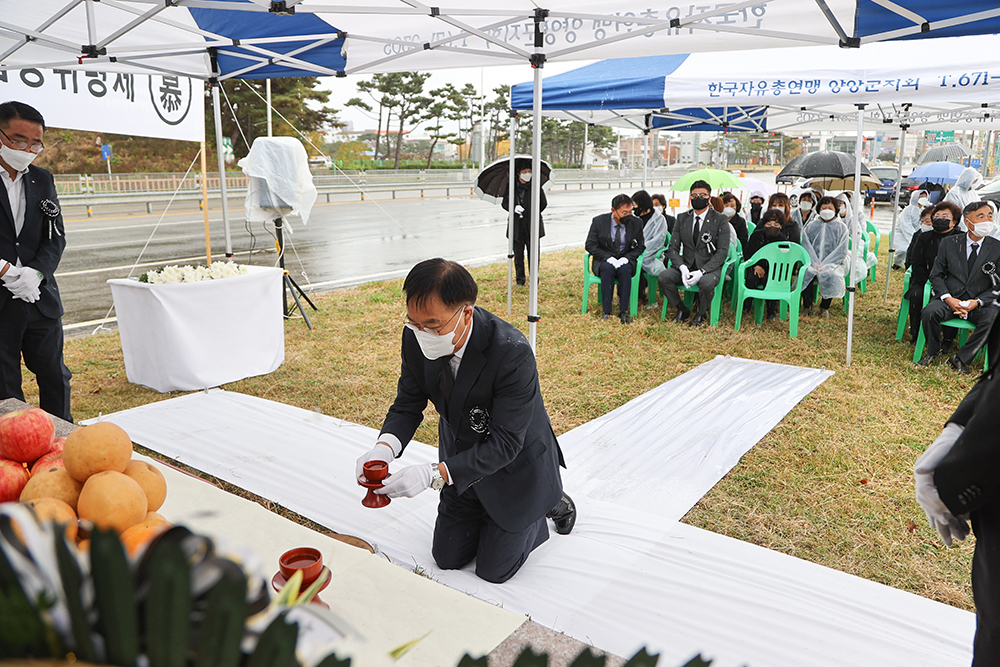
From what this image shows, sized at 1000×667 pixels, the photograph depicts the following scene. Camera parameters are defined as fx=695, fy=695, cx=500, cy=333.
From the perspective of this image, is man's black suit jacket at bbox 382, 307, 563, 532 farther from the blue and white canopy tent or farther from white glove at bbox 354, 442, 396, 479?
the blue and white canopy tent

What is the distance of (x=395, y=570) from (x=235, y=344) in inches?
155

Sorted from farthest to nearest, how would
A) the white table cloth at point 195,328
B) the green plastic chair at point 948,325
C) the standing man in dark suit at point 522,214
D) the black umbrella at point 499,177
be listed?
the black umbrella at point 499,177
the standing man in dark suit at point 522,214
the green plastic chair at point 948,325
the white table cloth at point 195,328

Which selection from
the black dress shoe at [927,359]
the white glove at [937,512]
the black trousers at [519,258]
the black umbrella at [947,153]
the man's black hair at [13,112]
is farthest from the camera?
the black umbrella at [947,153]

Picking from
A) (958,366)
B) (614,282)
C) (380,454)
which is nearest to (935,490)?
(380,454)

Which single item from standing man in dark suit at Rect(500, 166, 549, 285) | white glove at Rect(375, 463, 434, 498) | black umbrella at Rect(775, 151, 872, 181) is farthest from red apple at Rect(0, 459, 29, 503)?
black umbrella at Rect(775, 151, 872, 181)

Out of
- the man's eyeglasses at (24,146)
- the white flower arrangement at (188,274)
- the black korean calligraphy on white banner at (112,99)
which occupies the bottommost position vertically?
the white flower arrangement at (188,274)

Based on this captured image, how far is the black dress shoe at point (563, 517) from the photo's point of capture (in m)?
3.14

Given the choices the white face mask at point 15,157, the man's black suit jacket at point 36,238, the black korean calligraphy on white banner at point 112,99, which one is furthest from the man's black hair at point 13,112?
the black korean calligraphy on white banner at point 112,99

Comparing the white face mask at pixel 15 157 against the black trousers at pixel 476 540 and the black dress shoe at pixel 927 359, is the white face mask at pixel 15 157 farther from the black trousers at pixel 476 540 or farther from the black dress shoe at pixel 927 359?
the black dress shoe at pixel 927 359

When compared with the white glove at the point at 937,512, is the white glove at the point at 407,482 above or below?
below

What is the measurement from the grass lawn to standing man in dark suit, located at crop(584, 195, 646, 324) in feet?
1.04

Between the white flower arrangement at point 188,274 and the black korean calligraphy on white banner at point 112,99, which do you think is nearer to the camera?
the white flower arrangement at point 188,274

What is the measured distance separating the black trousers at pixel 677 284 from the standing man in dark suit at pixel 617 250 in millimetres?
369

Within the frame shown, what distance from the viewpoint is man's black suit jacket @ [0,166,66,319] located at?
144 inches
